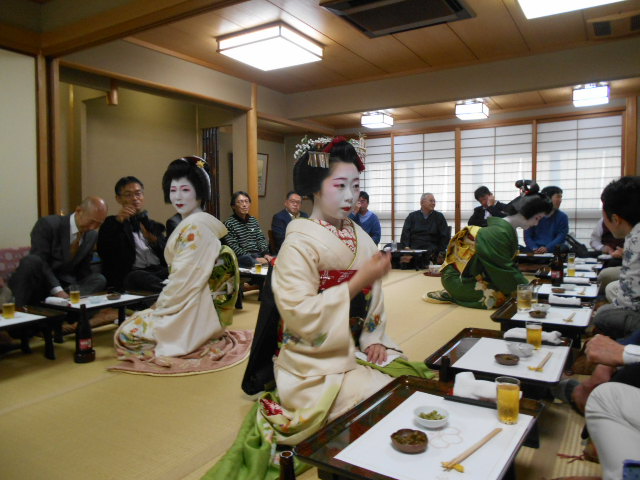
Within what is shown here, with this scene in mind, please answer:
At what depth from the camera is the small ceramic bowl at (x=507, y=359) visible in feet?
7.03

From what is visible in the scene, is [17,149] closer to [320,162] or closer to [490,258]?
[320,162]

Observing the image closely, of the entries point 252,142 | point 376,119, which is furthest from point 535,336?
point 376,119

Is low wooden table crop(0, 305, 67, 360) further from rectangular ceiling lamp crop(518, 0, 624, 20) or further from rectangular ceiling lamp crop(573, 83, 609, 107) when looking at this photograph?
rectangular ceiling lamp crop(573, 83, 609, 107)

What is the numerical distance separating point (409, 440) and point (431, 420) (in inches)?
5.5

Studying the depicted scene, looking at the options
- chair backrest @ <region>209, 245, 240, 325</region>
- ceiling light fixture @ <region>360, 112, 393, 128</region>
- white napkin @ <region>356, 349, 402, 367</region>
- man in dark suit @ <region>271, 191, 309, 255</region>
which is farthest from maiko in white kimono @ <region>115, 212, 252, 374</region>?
ceiling light fixture @ <region>360, 112, 393, 128</region>

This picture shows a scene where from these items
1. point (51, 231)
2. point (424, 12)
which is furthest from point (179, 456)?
point (424, 12)

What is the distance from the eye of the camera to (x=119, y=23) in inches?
145

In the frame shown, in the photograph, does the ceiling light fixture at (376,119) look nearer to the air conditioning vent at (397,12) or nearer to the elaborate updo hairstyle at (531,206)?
the air conditioning vent at (397,12)

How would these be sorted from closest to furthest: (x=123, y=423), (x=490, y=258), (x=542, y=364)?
(x=542, y=364)
(x=123, y=423)
(x=490, y=258)

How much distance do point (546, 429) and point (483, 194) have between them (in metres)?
5.45

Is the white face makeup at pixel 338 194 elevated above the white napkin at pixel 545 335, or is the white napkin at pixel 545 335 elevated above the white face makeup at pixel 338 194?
the white face makeup at pixel 338 194

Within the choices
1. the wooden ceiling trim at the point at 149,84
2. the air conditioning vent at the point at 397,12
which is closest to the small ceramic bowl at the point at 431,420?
the air conditioning vent at the point at 397,12

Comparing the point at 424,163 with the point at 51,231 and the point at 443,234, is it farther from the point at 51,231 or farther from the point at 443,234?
the point at 51,231

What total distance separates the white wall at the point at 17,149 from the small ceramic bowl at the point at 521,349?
4.23 m
